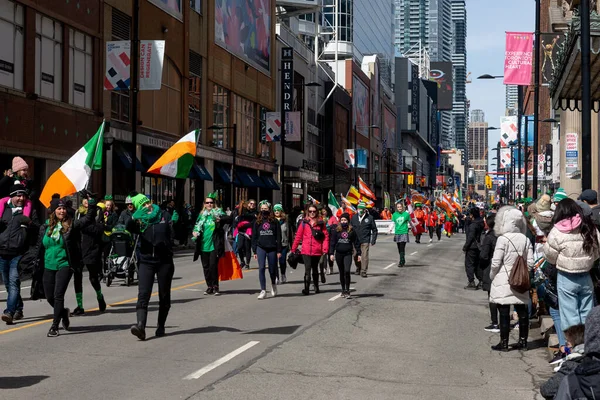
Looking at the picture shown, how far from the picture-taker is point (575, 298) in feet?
31.7

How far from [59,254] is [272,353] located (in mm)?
3325

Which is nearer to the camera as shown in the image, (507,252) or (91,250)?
(507,252)

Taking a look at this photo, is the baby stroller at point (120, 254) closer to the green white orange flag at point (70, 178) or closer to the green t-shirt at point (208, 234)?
the green t-shirt at point (208, 234)

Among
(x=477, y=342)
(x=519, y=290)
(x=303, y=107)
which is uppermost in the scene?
(x=303, y=107)

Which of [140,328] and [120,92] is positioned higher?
[120,92]

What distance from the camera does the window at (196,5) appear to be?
47375 millimetres

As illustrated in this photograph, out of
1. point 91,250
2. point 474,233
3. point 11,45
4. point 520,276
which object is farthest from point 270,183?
point 520,276

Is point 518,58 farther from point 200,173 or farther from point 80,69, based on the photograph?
point 200,173

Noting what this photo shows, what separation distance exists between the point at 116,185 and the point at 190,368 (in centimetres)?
2910

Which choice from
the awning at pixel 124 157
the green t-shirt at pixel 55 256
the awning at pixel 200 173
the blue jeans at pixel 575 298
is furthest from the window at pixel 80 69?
the blue jeans at pixel 575 298

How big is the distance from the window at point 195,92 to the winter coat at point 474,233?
29118 millimetres

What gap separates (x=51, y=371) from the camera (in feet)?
30.1

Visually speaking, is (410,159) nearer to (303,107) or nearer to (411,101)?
(411,101)

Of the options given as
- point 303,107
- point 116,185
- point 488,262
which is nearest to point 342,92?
point 303,107
